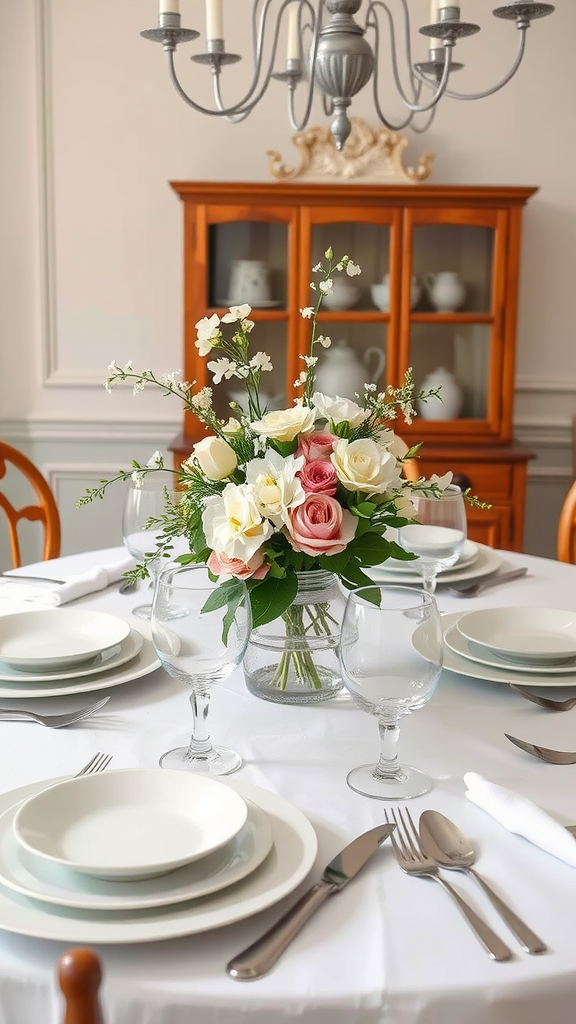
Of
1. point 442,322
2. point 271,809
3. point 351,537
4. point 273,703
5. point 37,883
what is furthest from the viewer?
point 442,322

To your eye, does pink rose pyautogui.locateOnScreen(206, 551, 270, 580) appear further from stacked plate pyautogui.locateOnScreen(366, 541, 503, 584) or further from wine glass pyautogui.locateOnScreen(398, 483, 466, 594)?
A: stacked plate pyautogui.locateOnScreen(366, 541, 503, 584)

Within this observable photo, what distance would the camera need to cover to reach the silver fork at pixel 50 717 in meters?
1.11

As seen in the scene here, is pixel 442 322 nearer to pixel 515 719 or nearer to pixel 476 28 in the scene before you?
pixel 476 28

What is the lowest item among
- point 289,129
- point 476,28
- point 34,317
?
point 34,317

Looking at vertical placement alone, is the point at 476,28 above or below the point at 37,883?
above

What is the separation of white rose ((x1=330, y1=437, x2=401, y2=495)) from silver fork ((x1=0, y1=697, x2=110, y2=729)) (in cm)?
37

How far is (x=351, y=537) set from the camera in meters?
1.11

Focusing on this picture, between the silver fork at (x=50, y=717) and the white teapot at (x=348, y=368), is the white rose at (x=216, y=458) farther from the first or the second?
the white teapot at (x=348, y=368)

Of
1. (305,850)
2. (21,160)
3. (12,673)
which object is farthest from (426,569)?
(21,160)

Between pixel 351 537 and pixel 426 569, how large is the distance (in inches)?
16.1

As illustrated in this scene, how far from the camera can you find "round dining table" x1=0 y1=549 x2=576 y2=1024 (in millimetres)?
675

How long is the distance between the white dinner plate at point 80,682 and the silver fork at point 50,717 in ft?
0.11

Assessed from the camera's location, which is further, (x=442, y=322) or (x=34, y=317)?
(x=34, y=317)

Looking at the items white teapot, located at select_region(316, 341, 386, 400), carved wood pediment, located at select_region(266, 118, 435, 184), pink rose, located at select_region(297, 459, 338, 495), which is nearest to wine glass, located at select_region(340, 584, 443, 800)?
pink rose, located at select_region(297, 459, 338, 495)
